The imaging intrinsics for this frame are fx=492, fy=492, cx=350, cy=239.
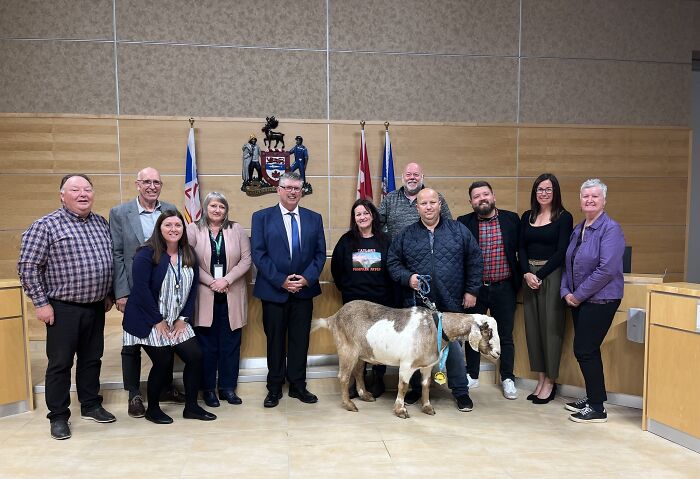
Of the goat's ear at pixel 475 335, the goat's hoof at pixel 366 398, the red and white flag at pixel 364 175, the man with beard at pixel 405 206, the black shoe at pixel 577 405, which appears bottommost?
the goat's hoof at pixel 366 398

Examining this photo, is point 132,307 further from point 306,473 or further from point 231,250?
point 306,473

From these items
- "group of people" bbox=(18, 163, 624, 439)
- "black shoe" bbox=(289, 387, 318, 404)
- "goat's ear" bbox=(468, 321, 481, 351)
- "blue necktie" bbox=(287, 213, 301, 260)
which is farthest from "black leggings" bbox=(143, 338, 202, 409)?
"goat's ear" bbox=(468, 321, 481, 351)

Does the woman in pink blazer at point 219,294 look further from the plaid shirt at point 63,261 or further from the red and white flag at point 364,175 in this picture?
the red and white flag at point 364,175

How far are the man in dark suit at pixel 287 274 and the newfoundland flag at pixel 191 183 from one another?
101 inches

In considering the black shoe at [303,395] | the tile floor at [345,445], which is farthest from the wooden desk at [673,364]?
the black shoe at [303,395]

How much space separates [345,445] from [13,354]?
250 cm

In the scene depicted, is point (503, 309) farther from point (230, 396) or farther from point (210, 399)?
point (210, 399)

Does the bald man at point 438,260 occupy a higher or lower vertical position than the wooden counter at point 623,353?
higher

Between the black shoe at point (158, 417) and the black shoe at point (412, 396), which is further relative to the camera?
the black shoe at point (412, 396)

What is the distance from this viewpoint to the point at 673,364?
10.1 ft

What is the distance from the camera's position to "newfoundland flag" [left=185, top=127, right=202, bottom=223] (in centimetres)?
596

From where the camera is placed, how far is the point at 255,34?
6.14 m

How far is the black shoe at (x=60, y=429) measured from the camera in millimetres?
3152

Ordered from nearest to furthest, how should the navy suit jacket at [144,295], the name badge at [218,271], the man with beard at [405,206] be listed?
the navy suit jacket at [144,295], the name badge at [218,271], the man with beard at [405,206]
